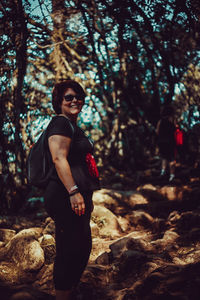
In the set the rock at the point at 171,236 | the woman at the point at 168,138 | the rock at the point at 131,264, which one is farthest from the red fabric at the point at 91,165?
the woman at the point at 168,138

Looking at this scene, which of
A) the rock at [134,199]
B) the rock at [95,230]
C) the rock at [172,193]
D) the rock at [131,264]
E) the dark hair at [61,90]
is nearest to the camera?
the dark hair at [61,90]

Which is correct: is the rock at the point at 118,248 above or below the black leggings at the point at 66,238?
below

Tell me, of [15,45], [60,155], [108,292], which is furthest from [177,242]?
[15,45]

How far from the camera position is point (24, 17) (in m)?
5.65

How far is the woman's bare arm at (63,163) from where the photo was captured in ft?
5.31

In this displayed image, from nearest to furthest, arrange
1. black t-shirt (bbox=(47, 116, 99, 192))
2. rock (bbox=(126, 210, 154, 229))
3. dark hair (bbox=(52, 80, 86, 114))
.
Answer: black t-shirt (bbox=(47, 116, 99, 192)), dark hair (bbox=(52, 80, 86, 114)), rock (bbox=(126, 210, 154, 229))

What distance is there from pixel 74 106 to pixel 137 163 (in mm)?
9375

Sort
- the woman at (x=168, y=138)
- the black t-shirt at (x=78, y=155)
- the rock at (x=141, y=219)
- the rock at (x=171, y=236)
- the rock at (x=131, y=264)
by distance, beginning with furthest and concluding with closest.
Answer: the woman at (x=168, y=138) < the rock at (x=141, y=219) < the rock at (x=171, y=236) < the rock at (x=131, y=264) < the black t-shirt at (x=78, y=155)

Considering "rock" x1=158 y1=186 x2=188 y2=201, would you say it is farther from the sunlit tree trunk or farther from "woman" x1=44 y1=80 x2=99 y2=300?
"woman" x1=44 y1=80 x2=99 y2=300

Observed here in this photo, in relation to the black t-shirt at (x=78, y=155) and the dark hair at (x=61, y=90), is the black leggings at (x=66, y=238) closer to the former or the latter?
the black t-shirt at (x=78, y=155)

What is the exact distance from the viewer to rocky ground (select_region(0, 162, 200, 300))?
1.91 m

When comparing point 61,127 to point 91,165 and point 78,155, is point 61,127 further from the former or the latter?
point 91,165

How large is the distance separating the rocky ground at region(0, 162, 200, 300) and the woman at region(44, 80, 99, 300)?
1.29 ft

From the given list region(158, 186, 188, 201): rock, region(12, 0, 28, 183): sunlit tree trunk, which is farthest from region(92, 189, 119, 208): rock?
region(12, 0, 28, 183): sunlit tree trunk
